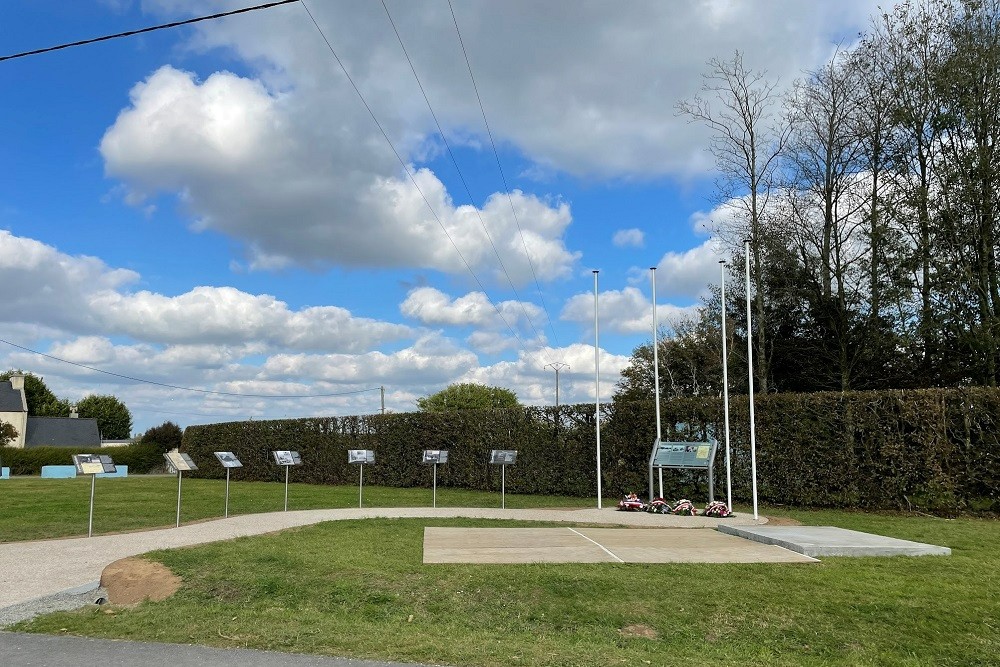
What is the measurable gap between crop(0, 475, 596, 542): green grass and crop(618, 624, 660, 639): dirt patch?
33.4 feet

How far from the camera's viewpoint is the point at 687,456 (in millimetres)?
16047

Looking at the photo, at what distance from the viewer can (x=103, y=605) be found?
7133 mm

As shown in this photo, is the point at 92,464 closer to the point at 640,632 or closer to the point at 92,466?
the point at 92,466

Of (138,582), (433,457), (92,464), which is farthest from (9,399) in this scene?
(138,582)

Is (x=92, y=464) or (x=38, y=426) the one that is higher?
(x=38, y=426)

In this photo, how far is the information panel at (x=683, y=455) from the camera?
15.7 metres

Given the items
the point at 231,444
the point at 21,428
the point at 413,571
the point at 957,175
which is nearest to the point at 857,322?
the point at 957,175

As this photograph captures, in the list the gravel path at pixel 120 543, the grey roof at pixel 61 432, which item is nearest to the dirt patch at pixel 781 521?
the gravel path at pixel 120 543

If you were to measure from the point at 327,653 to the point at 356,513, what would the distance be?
941 cm

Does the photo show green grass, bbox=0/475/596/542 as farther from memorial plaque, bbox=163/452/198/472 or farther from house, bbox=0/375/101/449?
house, bbox=0/375/101/449

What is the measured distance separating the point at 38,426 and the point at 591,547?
66580mm

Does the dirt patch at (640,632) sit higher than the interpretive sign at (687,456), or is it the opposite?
the interpretive sign at (687,456)

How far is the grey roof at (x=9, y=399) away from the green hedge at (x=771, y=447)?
5062 centimetres

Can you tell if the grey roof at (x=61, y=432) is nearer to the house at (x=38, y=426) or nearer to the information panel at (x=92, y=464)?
the house at (x=38, y=426)
